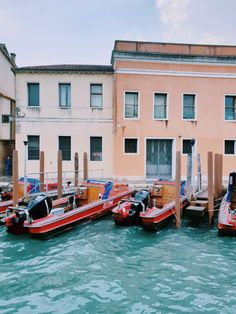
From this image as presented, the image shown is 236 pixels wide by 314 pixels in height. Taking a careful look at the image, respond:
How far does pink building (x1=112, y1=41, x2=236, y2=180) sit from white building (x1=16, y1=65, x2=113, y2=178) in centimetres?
122

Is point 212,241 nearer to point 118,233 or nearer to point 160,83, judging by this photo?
point 118,233

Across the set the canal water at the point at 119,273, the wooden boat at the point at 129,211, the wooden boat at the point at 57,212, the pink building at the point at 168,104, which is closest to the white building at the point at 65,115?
the pink building at the point at 168,104

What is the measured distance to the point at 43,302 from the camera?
4867 mm

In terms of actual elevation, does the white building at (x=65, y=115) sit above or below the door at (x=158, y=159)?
above

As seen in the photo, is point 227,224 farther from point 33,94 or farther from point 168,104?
point 33,94

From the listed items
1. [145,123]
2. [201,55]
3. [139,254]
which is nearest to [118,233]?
[139,254]

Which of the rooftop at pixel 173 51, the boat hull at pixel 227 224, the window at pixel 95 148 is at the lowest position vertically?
the boat hull at pixel 227 224

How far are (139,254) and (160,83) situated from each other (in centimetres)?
1107

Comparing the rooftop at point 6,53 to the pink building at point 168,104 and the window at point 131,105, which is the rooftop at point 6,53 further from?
the window at point 131,105

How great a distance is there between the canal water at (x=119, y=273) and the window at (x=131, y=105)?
865 centimetres

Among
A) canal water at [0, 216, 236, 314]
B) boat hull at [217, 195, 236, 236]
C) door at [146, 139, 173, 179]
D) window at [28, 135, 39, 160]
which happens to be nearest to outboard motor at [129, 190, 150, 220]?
canal water at [0, 216, 236, 314]

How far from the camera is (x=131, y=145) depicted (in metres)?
16.2

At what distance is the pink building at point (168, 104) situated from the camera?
15758 mm

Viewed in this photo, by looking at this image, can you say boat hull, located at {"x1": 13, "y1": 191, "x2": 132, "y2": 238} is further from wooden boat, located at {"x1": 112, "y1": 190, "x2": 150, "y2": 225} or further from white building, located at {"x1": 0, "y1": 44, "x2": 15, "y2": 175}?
white building, located at {"x1": 0, "y1": 44, "x2": 15, "y2": 175}
